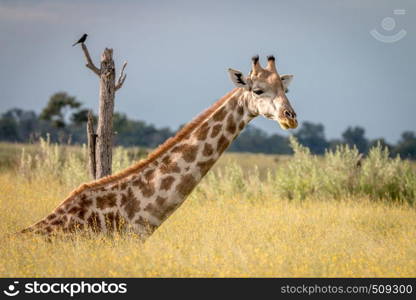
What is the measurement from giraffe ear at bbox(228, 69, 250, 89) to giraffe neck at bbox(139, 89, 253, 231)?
19 cm

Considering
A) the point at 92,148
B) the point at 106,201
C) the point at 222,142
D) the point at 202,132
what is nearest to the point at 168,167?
the point at 202,132

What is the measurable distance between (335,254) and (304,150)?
8.95m

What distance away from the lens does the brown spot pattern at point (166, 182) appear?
8898 millimetres

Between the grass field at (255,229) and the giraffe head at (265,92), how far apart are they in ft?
6.02

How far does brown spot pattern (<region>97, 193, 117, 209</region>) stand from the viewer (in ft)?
29.1

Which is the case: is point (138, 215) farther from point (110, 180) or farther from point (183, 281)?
point (183, 281)

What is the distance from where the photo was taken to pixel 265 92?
866 centimetres

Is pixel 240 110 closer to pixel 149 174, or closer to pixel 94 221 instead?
pixel 149 174

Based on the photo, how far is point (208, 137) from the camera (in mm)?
8906

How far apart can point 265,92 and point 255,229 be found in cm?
340

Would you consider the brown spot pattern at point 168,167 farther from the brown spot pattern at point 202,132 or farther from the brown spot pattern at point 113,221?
the brown spot pattern at point 113,221

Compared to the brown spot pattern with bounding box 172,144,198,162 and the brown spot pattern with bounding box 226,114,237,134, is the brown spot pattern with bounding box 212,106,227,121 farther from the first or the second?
the brown spot pattern with bounding box 172,144,198,162

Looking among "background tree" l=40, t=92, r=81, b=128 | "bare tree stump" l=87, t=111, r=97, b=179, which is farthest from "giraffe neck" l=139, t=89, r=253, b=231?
"background tree" l=40, t=92, r=81, b=128

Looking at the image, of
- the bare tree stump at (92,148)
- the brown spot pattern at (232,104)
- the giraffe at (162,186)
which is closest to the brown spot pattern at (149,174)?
the giraffe at (162,186)
